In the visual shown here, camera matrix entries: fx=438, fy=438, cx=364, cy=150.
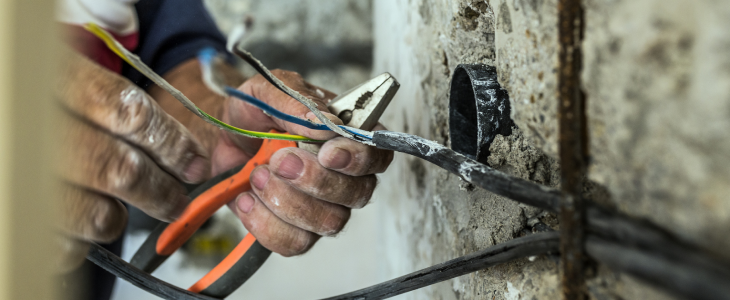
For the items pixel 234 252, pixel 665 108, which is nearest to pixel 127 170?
pixel 234 252

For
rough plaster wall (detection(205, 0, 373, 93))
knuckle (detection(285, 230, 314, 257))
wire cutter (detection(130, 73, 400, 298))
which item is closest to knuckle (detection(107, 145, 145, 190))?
wire cutter (detection(130, 73, 400, 298))

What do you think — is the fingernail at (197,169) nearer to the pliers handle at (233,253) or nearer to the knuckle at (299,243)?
the pliers handle at (233,253)

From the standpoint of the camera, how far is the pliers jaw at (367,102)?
0.58 meters

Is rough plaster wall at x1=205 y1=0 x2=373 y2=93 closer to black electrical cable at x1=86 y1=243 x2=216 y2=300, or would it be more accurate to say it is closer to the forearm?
the forearm

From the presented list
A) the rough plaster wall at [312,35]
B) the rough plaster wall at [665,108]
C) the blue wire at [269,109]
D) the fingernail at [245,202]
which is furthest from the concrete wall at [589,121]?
the rough plaster wall at [312,35]

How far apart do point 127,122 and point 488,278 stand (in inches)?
17.0

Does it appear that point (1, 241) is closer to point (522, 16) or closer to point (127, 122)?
point (127, 122)

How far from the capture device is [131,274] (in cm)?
57

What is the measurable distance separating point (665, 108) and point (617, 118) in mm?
35

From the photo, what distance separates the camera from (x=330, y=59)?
1919mm

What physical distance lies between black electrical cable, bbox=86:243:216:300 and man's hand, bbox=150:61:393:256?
18 cm

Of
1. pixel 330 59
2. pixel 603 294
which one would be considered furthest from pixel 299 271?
pixel 603 294

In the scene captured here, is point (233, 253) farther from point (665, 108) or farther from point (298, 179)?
point (665, 108)

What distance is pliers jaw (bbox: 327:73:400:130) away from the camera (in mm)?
579
